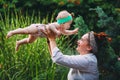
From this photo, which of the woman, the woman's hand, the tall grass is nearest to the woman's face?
the woman

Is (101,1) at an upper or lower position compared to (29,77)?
upper

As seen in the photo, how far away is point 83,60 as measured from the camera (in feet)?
16.3

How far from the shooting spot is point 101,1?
9438mm

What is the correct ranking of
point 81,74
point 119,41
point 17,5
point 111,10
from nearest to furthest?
point 81,74, point 119,41, point 111,10, point 17,5

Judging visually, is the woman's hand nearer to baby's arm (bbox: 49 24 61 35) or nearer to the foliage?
baby's arm (bbox: 49 24 61 35)

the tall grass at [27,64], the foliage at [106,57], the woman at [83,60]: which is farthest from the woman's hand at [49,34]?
the tall grass at [27,64]

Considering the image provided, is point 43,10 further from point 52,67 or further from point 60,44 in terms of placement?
point 52,67

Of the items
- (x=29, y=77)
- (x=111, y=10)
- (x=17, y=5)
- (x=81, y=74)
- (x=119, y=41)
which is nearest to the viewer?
(x=81, y=74)

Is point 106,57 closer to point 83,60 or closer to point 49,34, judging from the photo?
point 83,60

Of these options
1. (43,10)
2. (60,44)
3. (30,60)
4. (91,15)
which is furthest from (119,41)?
(43,10)

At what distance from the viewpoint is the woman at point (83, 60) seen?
15.9ft

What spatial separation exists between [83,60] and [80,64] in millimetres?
60

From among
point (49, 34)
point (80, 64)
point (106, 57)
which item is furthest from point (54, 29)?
point (106, 57)

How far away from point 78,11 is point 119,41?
2.35 metres
